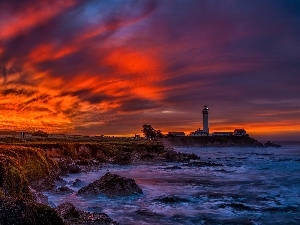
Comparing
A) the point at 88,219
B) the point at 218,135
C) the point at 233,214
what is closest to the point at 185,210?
the point at 233,214

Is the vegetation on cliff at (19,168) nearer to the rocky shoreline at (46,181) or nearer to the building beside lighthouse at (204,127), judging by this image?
the rocky shoreline at (46,181)

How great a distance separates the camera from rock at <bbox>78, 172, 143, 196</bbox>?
58.5ft

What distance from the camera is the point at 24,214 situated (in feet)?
22.0

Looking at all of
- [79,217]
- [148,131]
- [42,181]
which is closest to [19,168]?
[42,181]

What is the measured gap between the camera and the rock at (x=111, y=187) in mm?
17828

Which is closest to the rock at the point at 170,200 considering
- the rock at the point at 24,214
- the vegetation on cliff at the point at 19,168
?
the vegetation on cliff at the point at 19,168

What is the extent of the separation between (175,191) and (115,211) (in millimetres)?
8267

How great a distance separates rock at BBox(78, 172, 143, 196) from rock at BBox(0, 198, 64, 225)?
1078 cm

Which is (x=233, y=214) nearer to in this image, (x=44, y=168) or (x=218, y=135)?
(x=44, y=168)

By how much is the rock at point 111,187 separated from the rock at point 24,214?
10778mm

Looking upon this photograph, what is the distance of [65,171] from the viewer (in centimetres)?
2908

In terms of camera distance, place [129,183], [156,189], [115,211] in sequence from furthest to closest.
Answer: [156,189] → [129,183] → [115,211]

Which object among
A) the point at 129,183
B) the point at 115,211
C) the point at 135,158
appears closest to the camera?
the point at 115,211

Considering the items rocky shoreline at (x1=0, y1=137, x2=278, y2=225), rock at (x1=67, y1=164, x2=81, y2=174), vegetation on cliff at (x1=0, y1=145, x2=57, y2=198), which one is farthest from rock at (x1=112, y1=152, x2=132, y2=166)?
vegetation on cliff at (x1=0, y1=145, x2=57, y2=198)
